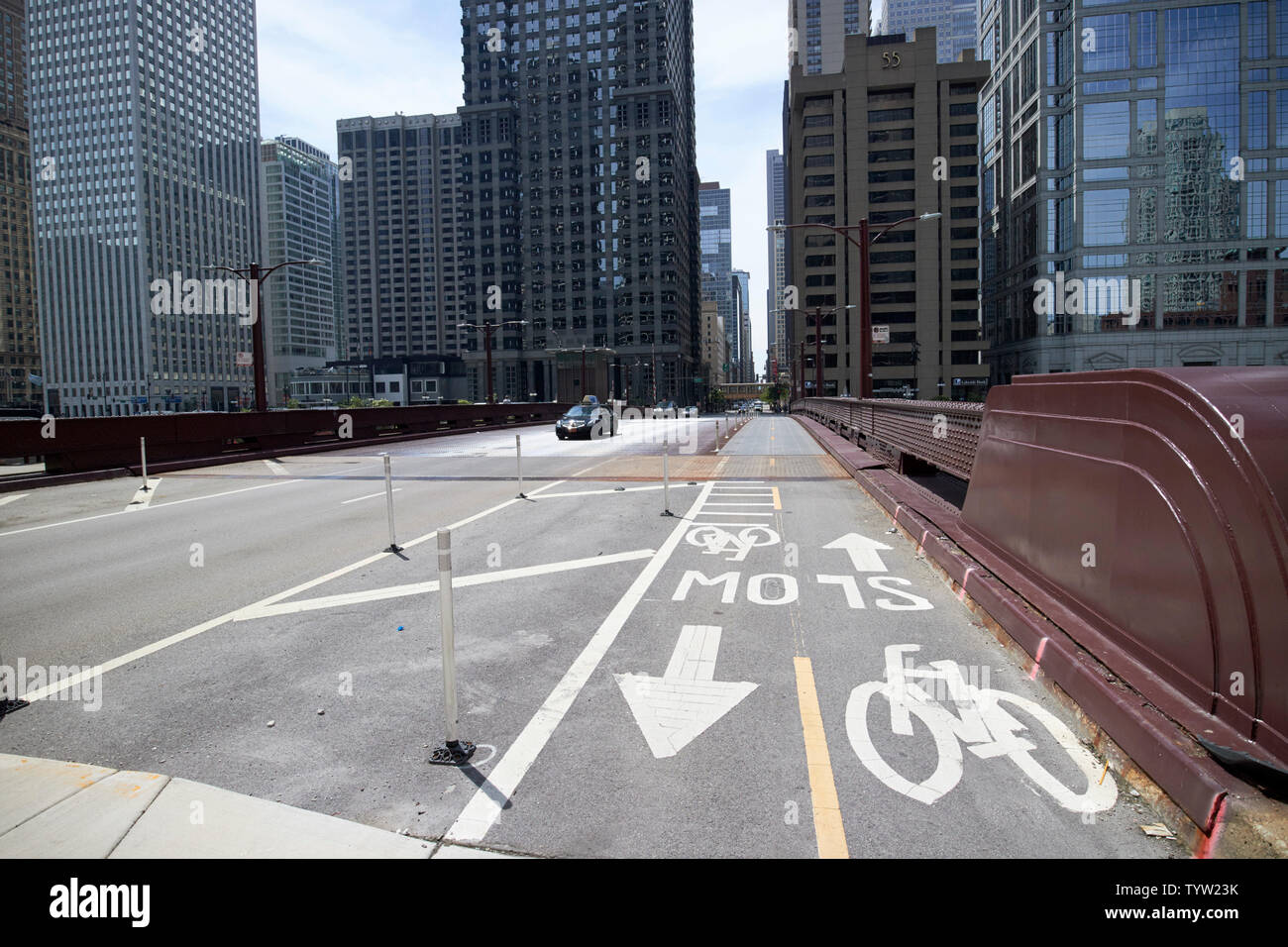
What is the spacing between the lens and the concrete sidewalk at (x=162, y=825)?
333 centimetres

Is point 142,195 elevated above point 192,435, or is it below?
above

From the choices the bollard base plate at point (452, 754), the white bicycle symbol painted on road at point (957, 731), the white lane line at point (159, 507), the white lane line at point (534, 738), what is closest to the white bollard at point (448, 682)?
the bollard base plate at point (452, 754)

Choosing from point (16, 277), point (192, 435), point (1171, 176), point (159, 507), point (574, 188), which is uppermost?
point (574, 188)

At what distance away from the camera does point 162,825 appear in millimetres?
3514

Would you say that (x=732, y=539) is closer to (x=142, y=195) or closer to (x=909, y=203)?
(x=909, y=203)

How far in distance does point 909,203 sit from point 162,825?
13709cm

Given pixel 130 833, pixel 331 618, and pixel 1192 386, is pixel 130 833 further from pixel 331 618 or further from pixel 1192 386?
pixel 1192 386

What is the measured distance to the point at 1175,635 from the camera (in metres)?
4.32

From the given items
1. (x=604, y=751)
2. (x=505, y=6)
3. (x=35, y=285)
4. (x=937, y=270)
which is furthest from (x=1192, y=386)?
(x=35, y=285)

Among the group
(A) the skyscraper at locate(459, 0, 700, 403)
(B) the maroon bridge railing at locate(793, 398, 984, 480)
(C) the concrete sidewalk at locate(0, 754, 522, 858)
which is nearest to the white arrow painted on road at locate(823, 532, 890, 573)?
(B) the maroon bridge railing at locate(793, 398, 984, 480)

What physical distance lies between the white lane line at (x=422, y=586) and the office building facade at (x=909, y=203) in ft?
390

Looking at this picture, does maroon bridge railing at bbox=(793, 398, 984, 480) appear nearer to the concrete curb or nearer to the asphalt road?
the asphalt road

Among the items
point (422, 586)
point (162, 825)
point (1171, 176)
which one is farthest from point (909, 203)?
point (162, 825)
